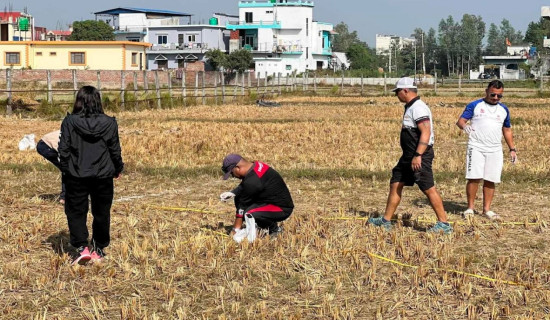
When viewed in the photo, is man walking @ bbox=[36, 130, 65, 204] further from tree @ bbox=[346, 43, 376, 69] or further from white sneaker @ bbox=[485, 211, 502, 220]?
tree @ bbox=[346, 43, 376, 69]

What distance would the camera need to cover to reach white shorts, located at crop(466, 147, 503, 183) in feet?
30.2

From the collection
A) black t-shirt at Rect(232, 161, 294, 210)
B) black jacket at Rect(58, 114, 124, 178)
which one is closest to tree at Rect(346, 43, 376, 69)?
black t-shirt at Rect(232, 161, 294, 210)

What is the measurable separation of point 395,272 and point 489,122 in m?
3.22

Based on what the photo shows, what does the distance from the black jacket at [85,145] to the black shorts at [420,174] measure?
3092 millimetres

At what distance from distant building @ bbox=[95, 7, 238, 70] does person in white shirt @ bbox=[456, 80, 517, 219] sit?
66943 mm

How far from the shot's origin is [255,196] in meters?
7.79

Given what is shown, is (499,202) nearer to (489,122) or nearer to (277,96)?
(489,122)

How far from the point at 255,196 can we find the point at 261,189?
0.11 m

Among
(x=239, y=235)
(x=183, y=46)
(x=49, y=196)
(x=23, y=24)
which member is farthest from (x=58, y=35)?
(x=239, y=235)

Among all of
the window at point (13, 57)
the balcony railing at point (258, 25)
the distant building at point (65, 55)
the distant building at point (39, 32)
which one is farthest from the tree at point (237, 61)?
the distant building at point (39, 32)

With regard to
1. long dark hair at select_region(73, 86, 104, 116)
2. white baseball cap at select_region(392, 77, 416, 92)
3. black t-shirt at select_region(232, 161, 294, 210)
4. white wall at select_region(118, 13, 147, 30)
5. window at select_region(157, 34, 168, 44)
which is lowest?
black t-shirt at select_region(232, 161, 294, 210)

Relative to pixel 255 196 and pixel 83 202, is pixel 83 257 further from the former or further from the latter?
pixel 255 196

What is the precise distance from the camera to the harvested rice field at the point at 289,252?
5.86 m

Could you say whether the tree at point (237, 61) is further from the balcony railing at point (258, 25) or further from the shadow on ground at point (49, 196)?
the shadow on ground at point (49, 196)
